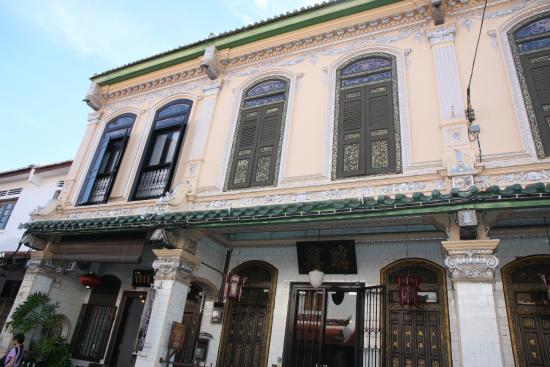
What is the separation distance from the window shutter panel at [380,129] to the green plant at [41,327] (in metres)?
8.38

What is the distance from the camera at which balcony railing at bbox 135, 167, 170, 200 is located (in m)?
9.90

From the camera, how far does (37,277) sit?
1005cm

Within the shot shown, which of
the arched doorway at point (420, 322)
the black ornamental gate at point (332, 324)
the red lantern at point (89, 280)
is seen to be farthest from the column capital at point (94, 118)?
the arched doorway at point (420, 322)

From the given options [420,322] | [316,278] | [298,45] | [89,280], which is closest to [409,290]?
[420,322]

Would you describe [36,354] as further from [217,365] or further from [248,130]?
[248,130]

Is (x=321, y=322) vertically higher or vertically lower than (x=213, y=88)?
lower

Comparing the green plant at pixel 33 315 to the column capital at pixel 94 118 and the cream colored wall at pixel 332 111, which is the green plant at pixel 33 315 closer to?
the cream colored wall at pixel 332 111

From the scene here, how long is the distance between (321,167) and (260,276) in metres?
2.96

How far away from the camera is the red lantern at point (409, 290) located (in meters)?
6.74

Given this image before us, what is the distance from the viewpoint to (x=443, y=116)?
23.8 feet

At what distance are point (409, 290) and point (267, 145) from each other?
446cm

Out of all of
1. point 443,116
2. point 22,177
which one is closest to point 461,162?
point 443,116

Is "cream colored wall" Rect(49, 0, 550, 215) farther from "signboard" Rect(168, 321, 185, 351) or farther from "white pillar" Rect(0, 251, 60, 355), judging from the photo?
"signboard" Rect(168, 321, 185, 351)

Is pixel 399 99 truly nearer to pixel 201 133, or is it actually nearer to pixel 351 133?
pixel 351 133
